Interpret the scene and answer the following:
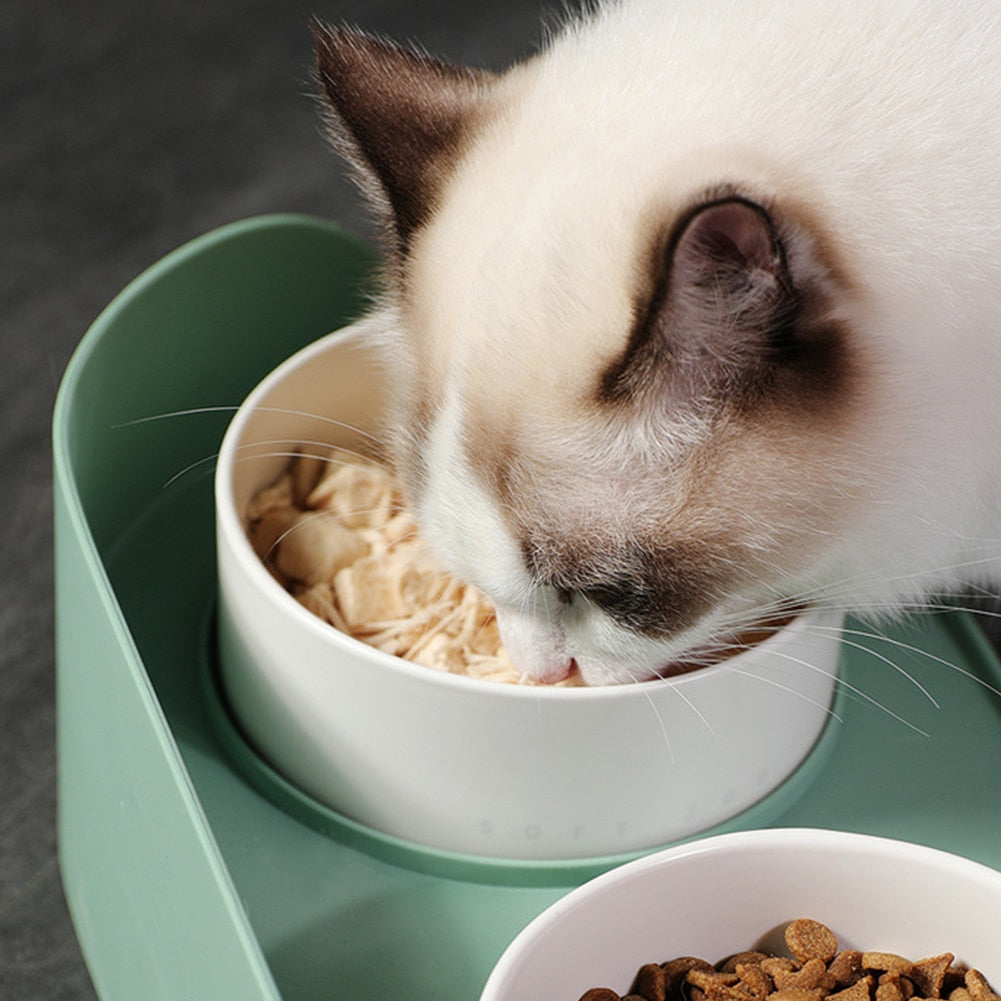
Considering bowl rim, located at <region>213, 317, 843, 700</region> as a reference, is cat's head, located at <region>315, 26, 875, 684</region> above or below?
above

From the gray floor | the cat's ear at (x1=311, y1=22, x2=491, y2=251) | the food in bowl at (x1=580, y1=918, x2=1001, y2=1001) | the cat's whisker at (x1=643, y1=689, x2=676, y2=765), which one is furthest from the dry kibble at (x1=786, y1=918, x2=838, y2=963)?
the gray floor

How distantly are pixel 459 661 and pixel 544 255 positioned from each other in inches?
12.7

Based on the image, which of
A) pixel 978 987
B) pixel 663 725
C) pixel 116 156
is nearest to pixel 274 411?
pixel 663 725

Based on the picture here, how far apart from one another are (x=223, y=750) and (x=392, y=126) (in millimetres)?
434

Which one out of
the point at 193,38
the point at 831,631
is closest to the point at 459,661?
A: the point at 831,631

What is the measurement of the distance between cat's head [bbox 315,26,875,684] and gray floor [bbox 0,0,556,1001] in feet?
2.10

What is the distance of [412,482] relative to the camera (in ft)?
3.01

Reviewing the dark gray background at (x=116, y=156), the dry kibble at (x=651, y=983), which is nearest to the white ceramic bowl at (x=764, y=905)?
the dry kibble at (x=651, y=983)

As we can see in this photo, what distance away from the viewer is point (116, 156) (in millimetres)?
1925

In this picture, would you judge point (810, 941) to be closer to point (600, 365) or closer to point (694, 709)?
point (694, 709)

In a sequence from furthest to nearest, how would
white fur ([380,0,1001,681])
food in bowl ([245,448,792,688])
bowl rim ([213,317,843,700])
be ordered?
food in bowl ([245,448,792,688]) → bowl rim ([213,317,843,700]) → white fur ([380,0,1001,681])

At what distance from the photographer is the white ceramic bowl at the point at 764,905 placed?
2.74 feet

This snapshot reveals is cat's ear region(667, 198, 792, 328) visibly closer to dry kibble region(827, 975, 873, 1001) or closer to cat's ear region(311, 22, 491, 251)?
cat's ear region(311, 22, 491, 251)

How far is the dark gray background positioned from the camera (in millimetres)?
1568
